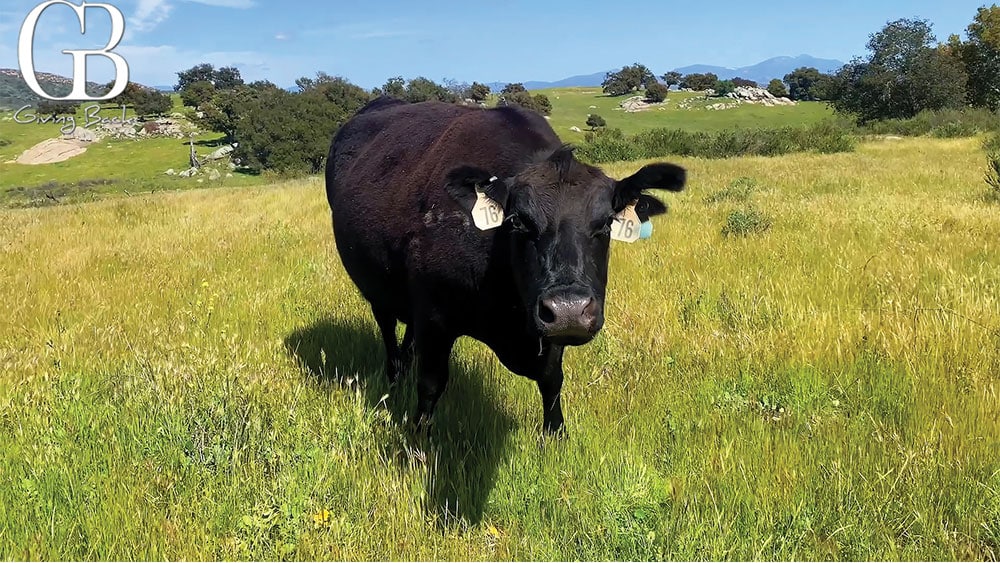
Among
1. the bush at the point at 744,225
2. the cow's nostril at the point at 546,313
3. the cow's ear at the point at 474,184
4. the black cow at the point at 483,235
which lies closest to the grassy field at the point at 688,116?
the bush at the point at 744,225

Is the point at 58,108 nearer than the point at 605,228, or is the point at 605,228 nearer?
the point at 605,228

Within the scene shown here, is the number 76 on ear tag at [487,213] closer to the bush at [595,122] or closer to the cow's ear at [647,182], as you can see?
the cow's ear at [647,182]

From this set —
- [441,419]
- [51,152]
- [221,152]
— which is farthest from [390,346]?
[51,152]

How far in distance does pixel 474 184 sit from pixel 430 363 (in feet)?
3.91

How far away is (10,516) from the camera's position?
2.72 metres

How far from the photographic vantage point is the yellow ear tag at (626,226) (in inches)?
118

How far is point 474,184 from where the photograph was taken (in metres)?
3.15

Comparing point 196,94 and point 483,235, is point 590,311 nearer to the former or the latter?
point 483,235

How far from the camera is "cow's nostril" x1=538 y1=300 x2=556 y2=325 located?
2.43 m

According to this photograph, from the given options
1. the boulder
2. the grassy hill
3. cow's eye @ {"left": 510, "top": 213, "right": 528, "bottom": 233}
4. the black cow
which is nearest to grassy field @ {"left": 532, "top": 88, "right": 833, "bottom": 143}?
the grassy hill

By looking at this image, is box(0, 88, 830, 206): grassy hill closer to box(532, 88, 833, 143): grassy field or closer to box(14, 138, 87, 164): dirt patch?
box(532, 88, 833, 143): grassy field

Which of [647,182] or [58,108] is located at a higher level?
[58,108]

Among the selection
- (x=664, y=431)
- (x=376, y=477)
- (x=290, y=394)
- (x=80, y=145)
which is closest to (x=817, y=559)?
(x=664, y=431)

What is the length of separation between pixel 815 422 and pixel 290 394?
3.36 meters
